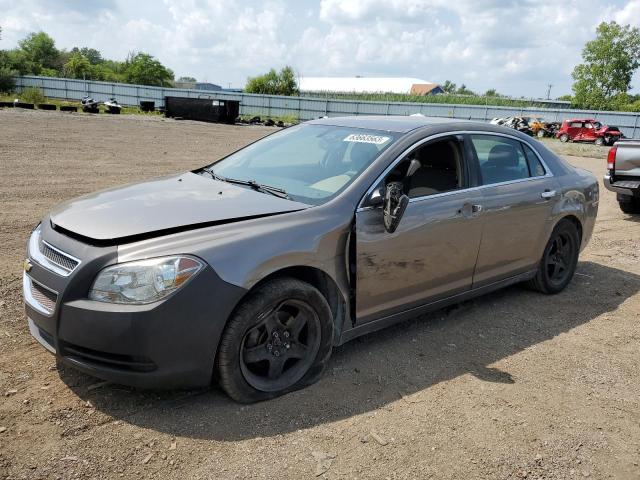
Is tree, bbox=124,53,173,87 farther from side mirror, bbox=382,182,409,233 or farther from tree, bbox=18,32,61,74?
side mirror, bbox=382,182,409,233

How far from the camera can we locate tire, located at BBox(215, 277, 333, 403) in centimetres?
318

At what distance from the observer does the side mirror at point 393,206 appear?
364cm

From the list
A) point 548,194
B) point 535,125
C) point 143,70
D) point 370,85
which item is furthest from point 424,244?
point 370,85

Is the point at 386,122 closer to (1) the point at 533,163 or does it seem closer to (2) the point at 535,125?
(1) the point at 533,163

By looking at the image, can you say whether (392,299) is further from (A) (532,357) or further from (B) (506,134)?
(B) (506,134)

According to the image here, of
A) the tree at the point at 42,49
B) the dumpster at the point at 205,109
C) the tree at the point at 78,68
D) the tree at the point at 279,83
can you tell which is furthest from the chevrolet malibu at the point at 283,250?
the tree at the point at 42,49

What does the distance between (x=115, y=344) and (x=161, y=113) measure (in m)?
40.8

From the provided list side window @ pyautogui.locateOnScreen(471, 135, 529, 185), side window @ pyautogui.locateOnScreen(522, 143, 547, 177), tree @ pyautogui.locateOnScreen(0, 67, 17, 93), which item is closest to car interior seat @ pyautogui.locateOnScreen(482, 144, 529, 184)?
side window @ pyautogui.locateOnScreen(471, 135, 529, 185)

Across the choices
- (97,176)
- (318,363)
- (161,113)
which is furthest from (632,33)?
(318,363)

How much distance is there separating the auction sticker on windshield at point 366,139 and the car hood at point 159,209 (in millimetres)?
885

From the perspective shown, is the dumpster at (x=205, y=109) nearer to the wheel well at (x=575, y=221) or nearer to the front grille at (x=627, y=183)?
the front grille at (x=627, y=183)

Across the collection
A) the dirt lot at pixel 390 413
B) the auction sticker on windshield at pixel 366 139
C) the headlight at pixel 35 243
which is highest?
the auction sticker on windshield at pixel 366 139

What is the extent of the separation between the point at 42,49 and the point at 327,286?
360ft

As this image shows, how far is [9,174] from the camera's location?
10.2 meters
